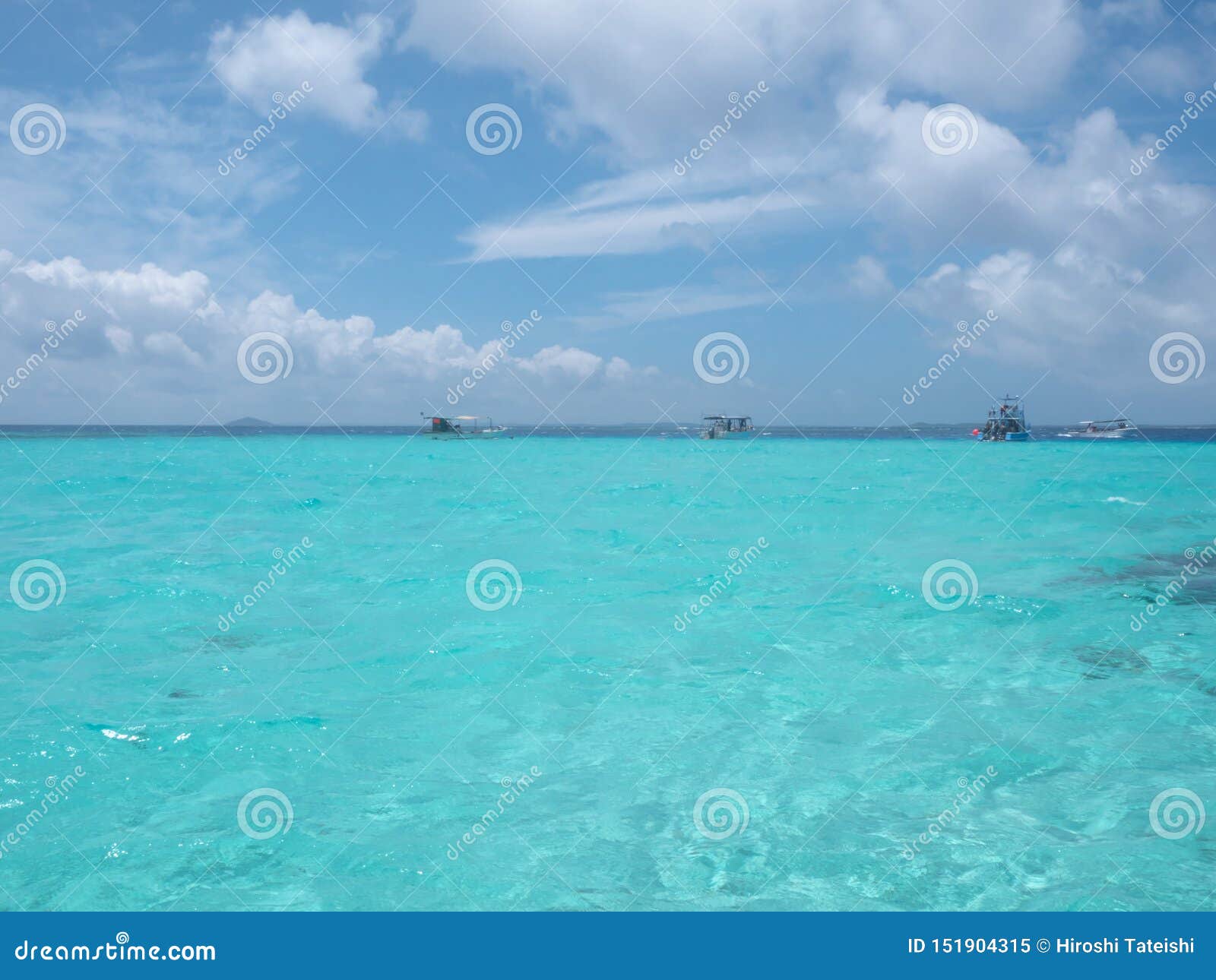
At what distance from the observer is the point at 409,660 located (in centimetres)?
1191

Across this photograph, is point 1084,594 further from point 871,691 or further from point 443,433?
point 443,433

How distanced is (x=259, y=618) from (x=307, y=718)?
224 inches

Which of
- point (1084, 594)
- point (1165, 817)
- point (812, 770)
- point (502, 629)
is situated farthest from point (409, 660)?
point (1084, 594)
